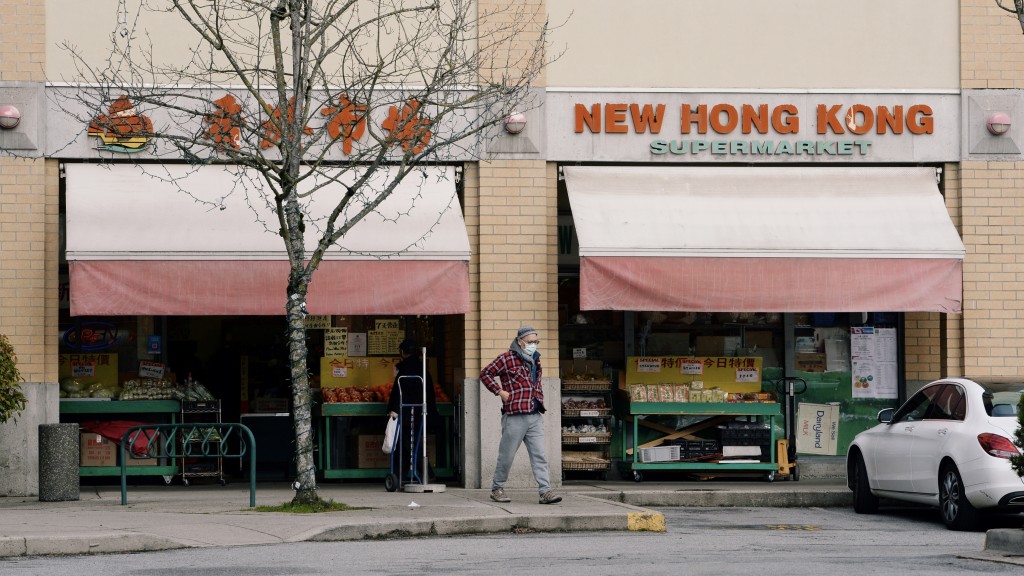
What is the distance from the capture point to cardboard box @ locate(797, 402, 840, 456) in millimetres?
18281

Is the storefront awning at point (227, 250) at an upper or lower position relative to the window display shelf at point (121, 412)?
upper

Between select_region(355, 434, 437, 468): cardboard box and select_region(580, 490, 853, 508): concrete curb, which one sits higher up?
select_region(355, 434, 437, 468): cardboard box

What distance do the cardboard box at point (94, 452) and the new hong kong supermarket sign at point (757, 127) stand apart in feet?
20.6

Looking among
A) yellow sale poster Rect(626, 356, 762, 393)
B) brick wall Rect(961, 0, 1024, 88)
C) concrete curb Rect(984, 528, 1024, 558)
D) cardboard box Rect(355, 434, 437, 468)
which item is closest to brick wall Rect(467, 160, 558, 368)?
cardboard box Rect(355, 434, 437, 468)

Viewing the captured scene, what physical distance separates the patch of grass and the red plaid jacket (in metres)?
1.89

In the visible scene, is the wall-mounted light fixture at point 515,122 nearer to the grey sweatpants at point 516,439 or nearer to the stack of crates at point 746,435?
the grey sweatpants at point 516,439

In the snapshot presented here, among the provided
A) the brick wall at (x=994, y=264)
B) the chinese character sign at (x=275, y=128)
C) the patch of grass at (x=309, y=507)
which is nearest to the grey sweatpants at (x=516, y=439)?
the patch of grass at (x=309, y=507)

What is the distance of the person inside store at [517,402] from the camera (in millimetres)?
14836

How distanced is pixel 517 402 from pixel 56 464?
4852 millimetres

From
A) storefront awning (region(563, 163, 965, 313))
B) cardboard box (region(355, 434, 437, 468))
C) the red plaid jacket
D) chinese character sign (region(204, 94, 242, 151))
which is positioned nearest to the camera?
the red plaid jacket

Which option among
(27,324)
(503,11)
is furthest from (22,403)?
(503,11)

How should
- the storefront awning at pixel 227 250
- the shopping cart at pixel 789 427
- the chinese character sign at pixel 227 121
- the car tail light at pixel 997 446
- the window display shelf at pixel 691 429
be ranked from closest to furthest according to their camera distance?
the car tail light at pixel 997 446 → the chinese character sign at pixel 227 121 → the storefront awning at pixel 227 250 → the window display shelf at pixel 691 429 → the shopping cart at pixel 789 427

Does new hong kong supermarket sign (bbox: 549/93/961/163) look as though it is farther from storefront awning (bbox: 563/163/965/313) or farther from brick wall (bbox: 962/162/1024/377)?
brick wall (bbox: 962/162/1024/377)

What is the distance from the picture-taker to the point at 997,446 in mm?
12867
